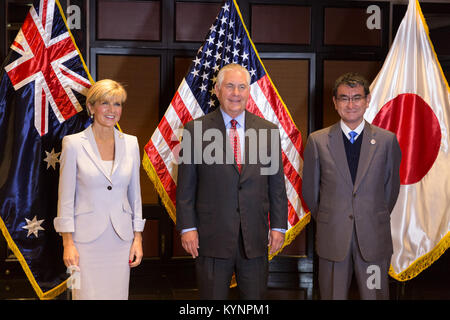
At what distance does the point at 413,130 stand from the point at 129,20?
251 cm

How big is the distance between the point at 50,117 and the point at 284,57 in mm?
2150

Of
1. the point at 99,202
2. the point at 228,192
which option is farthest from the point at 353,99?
the point at 99,202

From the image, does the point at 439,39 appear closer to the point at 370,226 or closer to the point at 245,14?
the point at 245,14

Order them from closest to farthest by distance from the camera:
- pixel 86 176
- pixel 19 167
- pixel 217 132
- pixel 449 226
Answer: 1. pixel 86 176
2. pixel 217 132
3. pixel 19 167
4. pixel 449 226

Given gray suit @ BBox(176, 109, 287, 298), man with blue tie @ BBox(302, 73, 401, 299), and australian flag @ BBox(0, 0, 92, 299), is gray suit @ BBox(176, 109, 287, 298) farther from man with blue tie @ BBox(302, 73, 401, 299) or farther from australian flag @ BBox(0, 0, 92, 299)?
australian flag @ BBox(0, 0, 92, 299)

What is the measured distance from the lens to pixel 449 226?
11.3 ft

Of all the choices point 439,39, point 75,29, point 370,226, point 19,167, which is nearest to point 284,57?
point 439,39

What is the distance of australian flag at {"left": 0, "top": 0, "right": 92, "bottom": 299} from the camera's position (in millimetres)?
3113

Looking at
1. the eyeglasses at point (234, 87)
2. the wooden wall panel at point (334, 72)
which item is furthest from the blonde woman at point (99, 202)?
the wooden wall panel at point (334, 72)

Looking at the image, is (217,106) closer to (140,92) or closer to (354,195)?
(140,92)

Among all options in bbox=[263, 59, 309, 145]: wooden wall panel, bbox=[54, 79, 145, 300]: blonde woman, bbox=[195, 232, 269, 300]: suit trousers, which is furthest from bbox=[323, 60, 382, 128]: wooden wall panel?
bbox=[54, 79, 145, 300]: blonde woman

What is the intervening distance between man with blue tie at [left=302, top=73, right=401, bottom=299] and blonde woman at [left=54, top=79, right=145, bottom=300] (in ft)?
3.52

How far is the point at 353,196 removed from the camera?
104 inches

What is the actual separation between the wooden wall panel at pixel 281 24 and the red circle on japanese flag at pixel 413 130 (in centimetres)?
117
